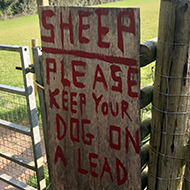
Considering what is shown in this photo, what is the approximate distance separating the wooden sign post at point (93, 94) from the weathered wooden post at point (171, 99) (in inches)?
5.5

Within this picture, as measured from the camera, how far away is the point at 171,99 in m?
1.52

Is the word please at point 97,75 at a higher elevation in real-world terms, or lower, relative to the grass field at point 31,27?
higher

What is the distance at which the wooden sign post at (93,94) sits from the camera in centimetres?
152

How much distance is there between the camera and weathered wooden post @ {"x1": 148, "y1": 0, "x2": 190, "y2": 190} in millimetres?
1397

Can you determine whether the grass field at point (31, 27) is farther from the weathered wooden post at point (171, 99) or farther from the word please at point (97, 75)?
the weathered wooden post at point (171, 99)

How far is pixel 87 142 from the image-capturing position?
6.10 feet

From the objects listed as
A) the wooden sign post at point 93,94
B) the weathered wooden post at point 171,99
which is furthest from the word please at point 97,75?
the weathered wooden post at point 171,99

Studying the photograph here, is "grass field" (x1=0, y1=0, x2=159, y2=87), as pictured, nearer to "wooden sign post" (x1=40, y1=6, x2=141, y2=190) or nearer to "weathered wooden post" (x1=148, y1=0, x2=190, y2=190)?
"wooden sign post" (x1=40, y1=6, x2=141, y2=190)

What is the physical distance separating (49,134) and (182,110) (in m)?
1.05

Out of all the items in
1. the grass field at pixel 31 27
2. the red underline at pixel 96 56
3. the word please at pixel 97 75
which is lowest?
the grass field at pixel 31 27

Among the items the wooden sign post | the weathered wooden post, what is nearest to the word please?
the wooden sign post

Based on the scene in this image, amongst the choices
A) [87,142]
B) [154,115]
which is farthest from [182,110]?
[87,142]

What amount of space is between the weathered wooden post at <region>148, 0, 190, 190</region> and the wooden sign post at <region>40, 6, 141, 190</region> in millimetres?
139

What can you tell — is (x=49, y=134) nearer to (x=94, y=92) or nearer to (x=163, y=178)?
(x=94, y=92)
